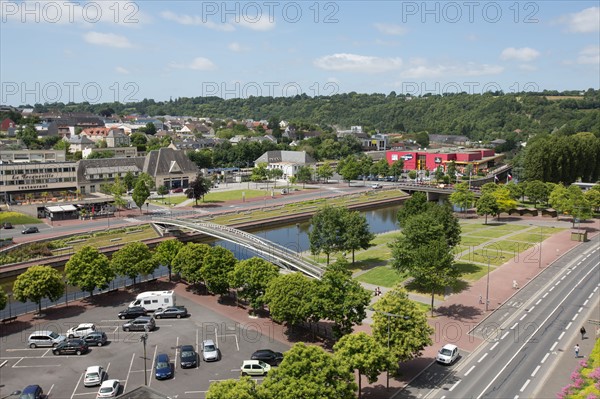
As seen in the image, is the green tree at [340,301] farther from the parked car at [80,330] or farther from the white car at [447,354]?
the parked car at [80,330]

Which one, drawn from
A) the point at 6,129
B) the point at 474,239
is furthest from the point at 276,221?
the point at 6,129

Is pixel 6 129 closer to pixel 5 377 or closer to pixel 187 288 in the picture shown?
pixel 187 288

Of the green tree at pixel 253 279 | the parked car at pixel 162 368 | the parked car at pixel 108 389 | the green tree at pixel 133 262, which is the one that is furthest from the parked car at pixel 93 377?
the green tree at pixel 133 262

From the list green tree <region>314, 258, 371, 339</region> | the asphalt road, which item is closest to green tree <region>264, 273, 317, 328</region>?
green tree <region>314, 258, 371, 339</region>

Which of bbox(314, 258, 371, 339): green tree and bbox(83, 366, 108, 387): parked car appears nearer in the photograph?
bbox(83, 366, 108, 387): parked car

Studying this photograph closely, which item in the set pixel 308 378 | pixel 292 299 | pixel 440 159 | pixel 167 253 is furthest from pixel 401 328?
pixel 440 159

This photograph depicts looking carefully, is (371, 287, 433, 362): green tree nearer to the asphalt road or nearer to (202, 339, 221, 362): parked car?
the asphalt road

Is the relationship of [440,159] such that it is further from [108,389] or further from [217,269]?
[108,389]
